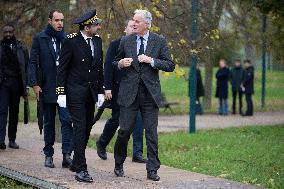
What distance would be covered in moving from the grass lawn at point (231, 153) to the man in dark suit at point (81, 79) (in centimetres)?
225

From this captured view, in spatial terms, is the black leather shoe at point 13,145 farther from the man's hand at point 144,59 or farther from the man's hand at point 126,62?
the man's hand at point 144,59

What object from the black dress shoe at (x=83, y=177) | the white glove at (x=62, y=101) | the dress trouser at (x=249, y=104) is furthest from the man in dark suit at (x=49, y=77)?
the dress trouser at (x=249, y=104)

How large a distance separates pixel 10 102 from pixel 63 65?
14.2 ft

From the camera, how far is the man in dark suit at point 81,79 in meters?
11.2

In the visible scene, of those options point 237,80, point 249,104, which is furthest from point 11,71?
point 237,80

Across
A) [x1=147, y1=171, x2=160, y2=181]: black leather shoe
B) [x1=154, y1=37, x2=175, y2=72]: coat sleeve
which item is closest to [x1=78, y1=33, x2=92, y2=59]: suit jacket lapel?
[x1=154, y1=37, x2=175, y2=72]: coat sleeve

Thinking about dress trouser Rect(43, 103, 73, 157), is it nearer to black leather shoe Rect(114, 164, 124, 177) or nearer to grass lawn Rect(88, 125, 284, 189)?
black leather shoe Rect(114, 164, 124, 177)

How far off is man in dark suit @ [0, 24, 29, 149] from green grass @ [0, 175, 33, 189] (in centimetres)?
274

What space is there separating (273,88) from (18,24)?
93.2ft

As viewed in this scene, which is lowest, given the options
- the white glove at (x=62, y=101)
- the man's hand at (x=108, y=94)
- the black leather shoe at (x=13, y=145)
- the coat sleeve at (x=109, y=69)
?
the black leather shoe at (x=13, y=145)

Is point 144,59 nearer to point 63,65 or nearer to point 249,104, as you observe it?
point 63,65

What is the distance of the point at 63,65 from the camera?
11.3 m

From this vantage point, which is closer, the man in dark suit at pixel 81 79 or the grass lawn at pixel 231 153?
the man in dark suit at pixel 81 79

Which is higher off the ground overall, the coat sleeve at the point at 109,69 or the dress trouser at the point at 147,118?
the coat sleeve at the point at 109,69
